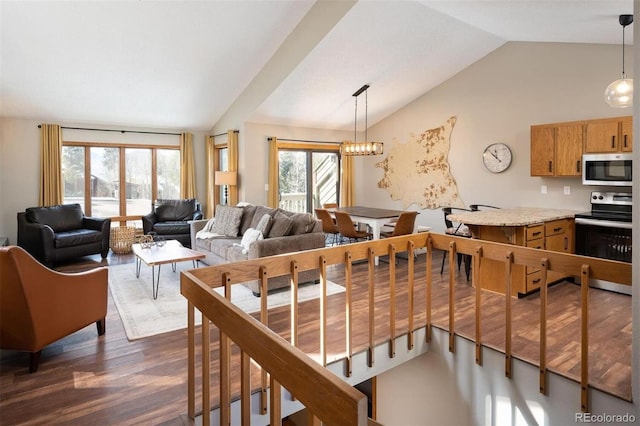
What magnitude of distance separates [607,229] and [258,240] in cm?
401

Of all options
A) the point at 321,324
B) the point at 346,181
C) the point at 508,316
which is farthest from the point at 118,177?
the point at 508,316

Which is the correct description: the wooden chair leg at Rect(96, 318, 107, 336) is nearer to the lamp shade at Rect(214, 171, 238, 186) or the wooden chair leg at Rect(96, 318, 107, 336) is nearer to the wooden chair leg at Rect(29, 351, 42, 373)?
the wooden chair leg at Rect(29, 351, 42, 373)

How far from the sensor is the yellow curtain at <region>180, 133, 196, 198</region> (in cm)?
845

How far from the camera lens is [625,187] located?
15.6ft

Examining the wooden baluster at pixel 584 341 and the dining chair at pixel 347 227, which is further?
the dining chair at pixel 347 227

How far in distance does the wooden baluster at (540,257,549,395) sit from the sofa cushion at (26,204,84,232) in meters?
6.74

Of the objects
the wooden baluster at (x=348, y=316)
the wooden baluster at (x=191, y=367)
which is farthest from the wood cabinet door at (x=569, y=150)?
the wooden baluster at (x=191, y=367)

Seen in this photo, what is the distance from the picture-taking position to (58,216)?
6461 millimetres

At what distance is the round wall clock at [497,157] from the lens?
6.18 metres

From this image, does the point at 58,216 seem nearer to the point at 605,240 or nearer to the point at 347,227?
the point at 347,227

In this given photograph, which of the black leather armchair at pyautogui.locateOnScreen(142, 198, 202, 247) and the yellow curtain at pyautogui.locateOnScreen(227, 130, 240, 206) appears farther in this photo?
the yellow curtain at pyautogui.locateOnScreen(227, 130, 240, 206)

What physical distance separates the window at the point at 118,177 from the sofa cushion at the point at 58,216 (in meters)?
0.91

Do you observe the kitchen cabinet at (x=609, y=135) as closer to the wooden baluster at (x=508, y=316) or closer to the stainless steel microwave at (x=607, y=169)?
the stainless steel microwave at (x=607, y=169)

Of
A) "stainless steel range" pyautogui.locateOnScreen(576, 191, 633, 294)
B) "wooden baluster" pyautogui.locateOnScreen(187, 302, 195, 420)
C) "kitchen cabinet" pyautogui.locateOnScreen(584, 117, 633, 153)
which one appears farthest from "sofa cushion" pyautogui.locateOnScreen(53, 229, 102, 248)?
"kitchen cabinet" pyautogui.locateOnScreen(584, 117, 633, 153)
